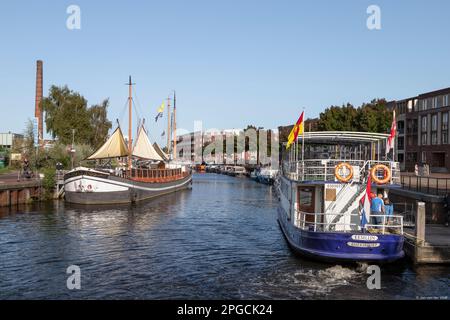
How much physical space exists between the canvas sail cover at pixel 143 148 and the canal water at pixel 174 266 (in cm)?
2497

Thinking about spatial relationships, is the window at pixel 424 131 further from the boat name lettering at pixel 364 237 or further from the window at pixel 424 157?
the boat name lettering at pixel 364 237

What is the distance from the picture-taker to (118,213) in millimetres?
39969

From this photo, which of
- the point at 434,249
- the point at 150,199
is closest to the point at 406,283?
the point at 434,249

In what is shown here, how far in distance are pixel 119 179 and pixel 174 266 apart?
27388 mm

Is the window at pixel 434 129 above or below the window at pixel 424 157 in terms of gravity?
above

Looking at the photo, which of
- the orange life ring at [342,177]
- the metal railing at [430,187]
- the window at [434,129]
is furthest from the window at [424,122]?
the orange life ring at [342,177]

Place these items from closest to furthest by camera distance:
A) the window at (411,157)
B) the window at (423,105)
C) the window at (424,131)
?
the window at (423,105) → the window at (424,131) → the window at (411,157)

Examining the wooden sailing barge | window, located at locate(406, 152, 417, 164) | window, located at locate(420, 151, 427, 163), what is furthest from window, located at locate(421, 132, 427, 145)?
the wooden sailing barge

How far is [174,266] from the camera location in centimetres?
2120

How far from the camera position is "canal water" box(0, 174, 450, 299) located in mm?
17328

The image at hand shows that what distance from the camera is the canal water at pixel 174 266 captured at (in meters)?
17.3

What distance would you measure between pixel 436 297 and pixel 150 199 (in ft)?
137
